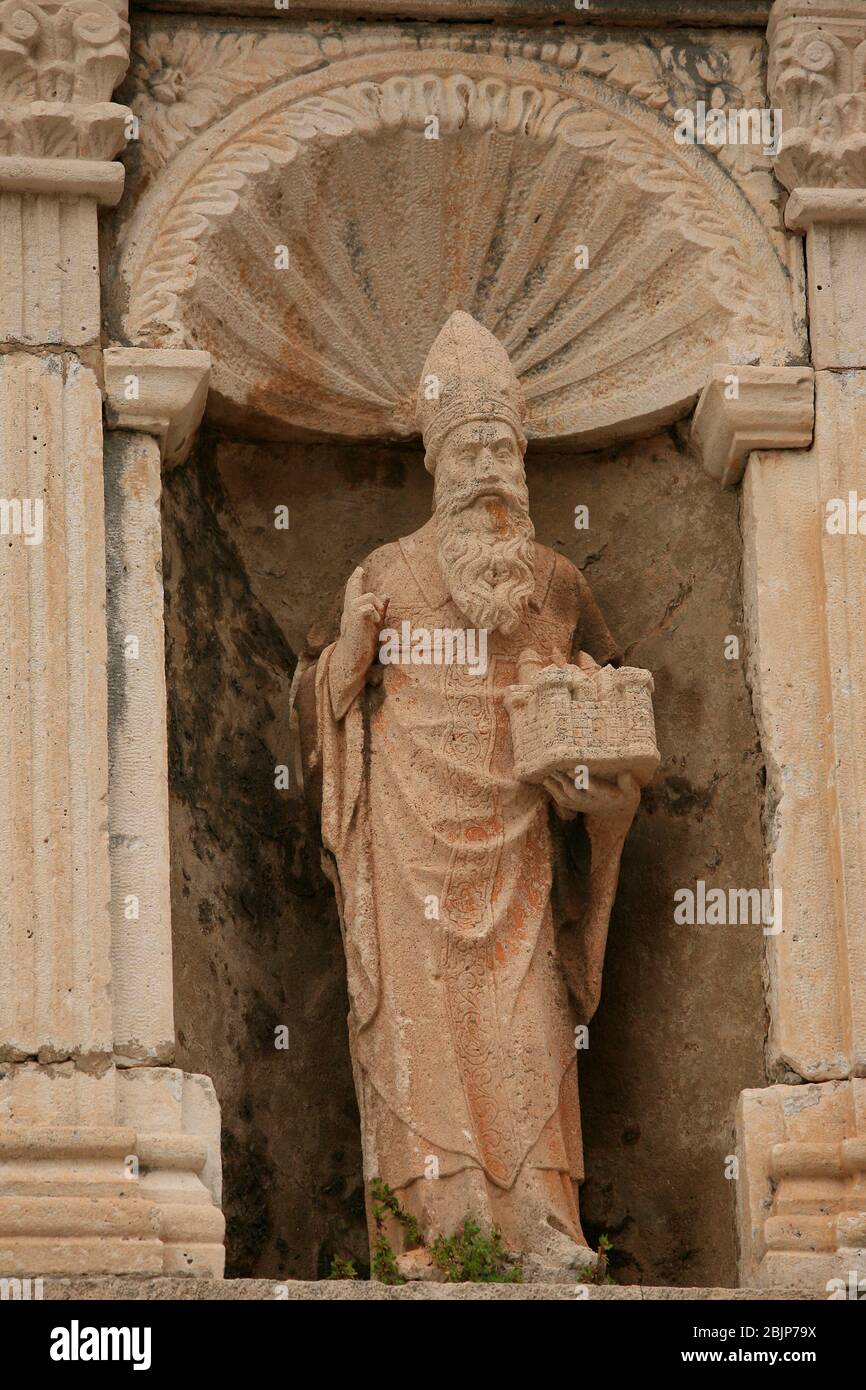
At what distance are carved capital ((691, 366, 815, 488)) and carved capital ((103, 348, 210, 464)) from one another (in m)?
1.32

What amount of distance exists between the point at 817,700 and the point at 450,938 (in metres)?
1.10

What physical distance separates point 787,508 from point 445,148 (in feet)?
4.48

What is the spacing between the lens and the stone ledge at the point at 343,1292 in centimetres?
705

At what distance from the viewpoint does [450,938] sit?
26.3 ft

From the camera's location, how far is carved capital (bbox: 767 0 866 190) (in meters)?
8.64

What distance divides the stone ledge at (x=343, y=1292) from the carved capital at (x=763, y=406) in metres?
2.36

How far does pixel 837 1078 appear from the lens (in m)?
7.94

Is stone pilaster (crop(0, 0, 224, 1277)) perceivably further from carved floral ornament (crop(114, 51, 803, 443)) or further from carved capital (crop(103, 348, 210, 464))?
carved floral ornament (crop(114, 51, 803, 443))

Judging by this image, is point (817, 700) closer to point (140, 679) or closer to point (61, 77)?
point (140, 679)

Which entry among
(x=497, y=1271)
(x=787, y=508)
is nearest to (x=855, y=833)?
(x=787, y=508)

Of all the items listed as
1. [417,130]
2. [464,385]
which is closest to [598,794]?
[464,385]
